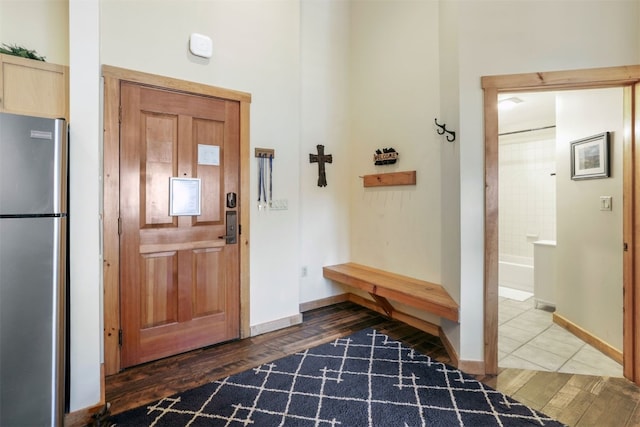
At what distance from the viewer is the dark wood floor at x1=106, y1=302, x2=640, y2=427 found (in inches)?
74.4

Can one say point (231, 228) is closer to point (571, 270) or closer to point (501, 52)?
point (501, 52)

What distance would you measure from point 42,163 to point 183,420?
5.05 feet

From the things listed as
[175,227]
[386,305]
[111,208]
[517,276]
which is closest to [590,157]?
[386,305]

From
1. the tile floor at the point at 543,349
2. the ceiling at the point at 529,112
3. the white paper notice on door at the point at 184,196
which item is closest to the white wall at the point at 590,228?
the tile floor at the point at 543,349

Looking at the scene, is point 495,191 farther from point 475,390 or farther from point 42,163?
point 42,163

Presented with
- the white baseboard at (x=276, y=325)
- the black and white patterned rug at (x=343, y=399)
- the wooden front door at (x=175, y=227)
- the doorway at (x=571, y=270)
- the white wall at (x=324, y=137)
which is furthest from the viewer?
the white wall at (x=324, y=137)

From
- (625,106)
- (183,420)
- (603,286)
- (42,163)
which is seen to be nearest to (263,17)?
(42,163)

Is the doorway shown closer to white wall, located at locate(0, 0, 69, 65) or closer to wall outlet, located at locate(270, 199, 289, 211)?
wall outlet, located at locate(270, 199, 289, 211)

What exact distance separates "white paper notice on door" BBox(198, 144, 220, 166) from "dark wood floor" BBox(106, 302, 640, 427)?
5.25 feet

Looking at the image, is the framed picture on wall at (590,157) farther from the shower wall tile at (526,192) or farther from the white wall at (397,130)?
the shower wall tile at (526,192)

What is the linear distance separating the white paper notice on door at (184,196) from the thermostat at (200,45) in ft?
3.45

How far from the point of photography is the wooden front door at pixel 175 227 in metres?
2.36

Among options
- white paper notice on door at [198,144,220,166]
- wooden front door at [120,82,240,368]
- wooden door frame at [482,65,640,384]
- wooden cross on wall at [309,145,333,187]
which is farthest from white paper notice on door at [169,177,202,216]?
wooden door frame at [482,65,640,384]

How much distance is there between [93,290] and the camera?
178 centimetres
